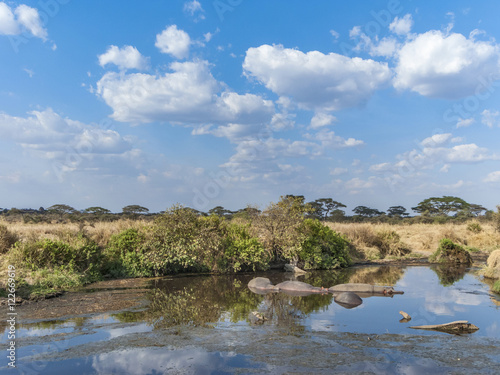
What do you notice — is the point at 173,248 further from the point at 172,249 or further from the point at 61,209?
the point at 61,209

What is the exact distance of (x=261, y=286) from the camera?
17.0 metres

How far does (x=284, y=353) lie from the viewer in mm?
8570

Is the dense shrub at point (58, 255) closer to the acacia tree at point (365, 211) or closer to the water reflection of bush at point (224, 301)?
the water reflection of bush at point (224, 301)

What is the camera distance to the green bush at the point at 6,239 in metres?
19.4

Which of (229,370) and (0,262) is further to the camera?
(0,262)

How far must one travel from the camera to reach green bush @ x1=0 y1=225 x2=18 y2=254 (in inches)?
763

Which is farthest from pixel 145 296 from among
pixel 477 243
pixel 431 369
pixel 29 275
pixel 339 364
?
pixel 477 243

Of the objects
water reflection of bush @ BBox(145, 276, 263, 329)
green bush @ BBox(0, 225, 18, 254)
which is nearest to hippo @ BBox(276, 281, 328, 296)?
water reflection of bush @ BBox(145, 276, 263, 329)

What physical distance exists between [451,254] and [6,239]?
2581 cm

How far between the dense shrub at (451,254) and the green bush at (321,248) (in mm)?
6223

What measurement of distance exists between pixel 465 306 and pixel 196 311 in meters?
8.83

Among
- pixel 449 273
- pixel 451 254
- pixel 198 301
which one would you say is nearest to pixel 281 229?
pixel 449 273

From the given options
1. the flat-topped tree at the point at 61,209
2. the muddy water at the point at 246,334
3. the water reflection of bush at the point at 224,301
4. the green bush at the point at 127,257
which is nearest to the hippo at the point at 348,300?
the muddy water at the point at 246,334

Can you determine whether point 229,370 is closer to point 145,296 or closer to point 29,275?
point 145,296
